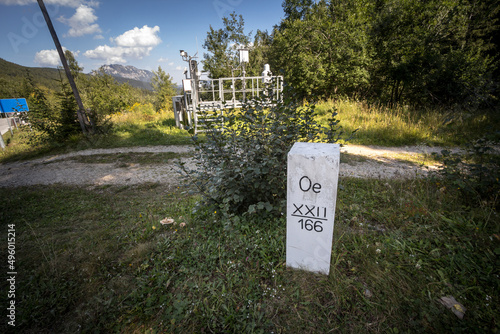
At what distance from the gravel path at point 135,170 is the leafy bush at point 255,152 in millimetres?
2495

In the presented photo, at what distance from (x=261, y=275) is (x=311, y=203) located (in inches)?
37.4

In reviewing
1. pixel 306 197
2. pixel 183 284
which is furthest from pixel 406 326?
pixel 183 284

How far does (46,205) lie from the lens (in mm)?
4258

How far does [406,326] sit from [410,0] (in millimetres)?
15995

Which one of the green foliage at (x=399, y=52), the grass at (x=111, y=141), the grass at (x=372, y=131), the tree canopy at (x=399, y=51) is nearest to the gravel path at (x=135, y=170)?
the grass at (x=372, y=131)

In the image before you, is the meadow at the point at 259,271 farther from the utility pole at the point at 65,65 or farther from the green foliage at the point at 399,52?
the utility pole at the point at 65,65

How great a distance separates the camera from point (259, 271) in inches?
90.4

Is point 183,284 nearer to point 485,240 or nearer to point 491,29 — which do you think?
point 485,240

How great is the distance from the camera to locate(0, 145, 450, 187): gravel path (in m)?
5.07

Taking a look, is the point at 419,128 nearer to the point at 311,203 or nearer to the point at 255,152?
the point at 255,152

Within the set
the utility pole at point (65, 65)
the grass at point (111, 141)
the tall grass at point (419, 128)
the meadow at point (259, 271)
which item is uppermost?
the utility pole at point (65, 65)

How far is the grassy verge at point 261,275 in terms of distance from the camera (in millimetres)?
1833

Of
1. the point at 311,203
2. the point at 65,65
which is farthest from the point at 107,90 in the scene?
the point at 311,203

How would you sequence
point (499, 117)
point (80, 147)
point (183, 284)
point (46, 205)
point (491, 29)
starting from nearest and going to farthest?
point (183, 284) → point (46, 205) → point (499, 117) → point (80, 147) → point (491, 29)
